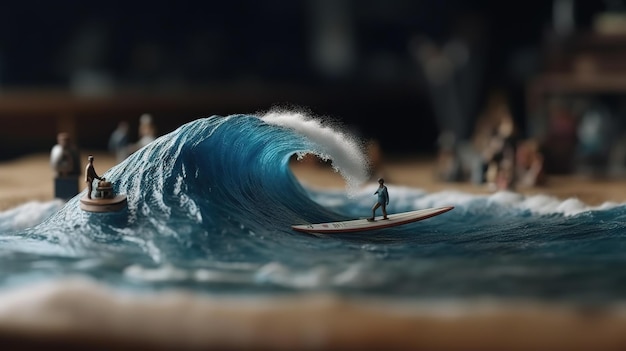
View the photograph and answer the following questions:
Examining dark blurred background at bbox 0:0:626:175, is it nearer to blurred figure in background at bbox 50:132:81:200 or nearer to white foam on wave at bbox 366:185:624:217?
white foam on wave at bbox 366:185:624:217

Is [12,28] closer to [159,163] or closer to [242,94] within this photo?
[242,94]

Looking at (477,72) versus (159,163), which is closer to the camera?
(159,163)

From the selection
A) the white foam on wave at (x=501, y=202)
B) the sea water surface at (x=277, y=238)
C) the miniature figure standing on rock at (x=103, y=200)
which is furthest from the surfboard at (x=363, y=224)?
the white foam on wave at (x=501, y=202)

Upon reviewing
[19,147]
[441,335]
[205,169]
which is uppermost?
[19,147]

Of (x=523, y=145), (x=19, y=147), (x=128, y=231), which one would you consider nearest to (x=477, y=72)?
(x=523, y=145)

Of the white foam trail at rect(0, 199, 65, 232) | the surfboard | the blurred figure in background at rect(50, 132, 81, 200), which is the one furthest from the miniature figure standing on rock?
the blurred figure in background at rect(50, 132, 81, 200)

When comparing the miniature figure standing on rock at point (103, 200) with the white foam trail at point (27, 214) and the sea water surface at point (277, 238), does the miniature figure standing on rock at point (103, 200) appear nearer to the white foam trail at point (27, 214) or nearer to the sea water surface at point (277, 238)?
the sea water surface at point (277, 238)
